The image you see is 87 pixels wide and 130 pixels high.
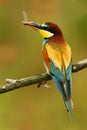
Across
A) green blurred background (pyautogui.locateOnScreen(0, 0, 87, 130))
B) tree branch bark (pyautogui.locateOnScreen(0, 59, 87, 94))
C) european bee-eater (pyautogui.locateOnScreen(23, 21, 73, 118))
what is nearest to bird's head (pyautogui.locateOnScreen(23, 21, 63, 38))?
european bee-eater (pyautogui.locateOnScreen(23, 21, 73, 118))

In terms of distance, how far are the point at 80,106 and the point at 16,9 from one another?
948mm

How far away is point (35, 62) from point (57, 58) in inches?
68.3

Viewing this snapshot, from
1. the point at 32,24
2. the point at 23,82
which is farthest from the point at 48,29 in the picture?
the point at 23,82

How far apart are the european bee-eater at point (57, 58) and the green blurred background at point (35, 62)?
→ 1.27 m

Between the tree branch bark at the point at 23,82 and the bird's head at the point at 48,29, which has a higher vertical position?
the bird's head at the point at 48,29

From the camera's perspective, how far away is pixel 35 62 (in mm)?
3432

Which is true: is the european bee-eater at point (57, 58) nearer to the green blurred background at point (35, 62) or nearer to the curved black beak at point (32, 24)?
the curved black beak at point (32, 24)

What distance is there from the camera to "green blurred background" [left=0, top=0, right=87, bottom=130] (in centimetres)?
309

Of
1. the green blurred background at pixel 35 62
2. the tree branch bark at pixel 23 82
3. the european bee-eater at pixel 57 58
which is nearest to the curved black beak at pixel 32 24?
the european bee-eater at pixel 57 58

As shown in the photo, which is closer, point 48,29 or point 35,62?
point 48,29

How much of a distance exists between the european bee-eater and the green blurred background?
4.15 feet

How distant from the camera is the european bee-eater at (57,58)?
1658 millimetres

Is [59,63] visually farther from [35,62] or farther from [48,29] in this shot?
[35,62]

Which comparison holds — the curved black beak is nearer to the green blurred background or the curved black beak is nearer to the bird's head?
the bird's head
